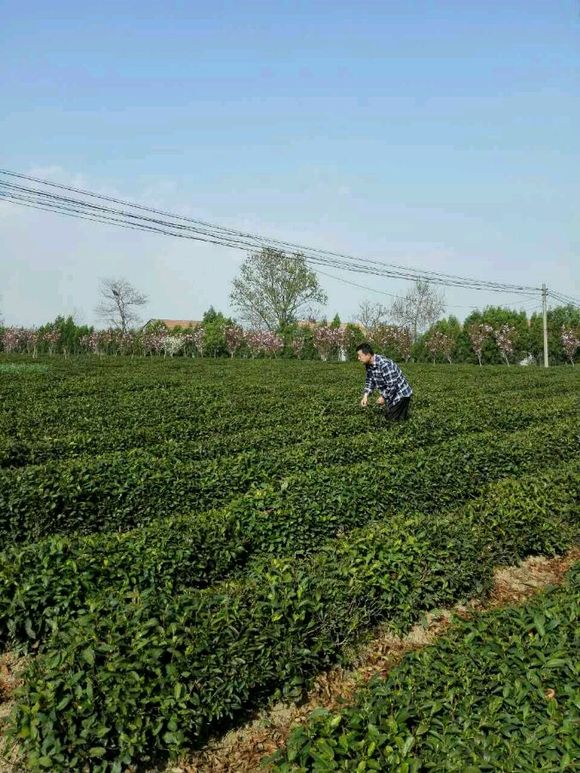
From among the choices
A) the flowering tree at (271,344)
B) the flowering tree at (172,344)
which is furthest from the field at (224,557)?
the flowering tree at (172,344)

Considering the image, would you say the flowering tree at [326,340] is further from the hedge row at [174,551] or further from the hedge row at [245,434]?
the hedge row at [174,551]

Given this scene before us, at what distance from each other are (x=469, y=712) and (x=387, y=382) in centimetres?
934

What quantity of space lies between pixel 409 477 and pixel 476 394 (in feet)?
46.3

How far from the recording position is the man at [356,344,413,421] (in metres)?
12.6

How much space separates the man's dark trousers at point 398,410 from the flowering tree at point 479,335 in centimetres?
5214

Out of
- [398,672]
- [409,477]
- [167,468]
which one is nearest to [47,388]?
[167,468]

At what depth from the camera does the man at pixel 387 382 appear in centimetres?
1255

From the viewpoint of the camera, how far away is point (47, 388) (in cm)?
2167

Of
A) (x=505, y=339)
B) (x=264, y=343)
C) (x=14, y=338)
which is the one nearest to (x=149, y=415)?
(x=264, y=343)

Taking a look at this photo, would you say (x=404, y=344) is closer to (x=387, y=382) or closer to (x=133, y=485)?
(x=387, y=382)

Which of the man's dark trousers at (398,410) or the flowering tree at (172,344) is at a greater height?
the flowering tree at (172,344)

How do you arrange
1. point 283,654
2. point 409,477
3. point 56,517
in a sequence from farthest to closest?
point 409,477 < point 56,517 < point 283,654

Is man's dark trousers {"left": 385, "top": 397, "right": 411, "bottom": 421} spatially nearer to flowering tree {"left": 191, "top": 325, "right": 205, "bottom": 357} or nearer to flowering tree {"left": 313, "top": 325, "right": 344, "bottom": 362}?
flowering tree {"left": 313, "top": 325, "right": 344, "bottom": 362}

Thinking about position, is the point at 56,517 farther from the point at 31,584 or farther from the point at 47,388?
the point at 47,388
